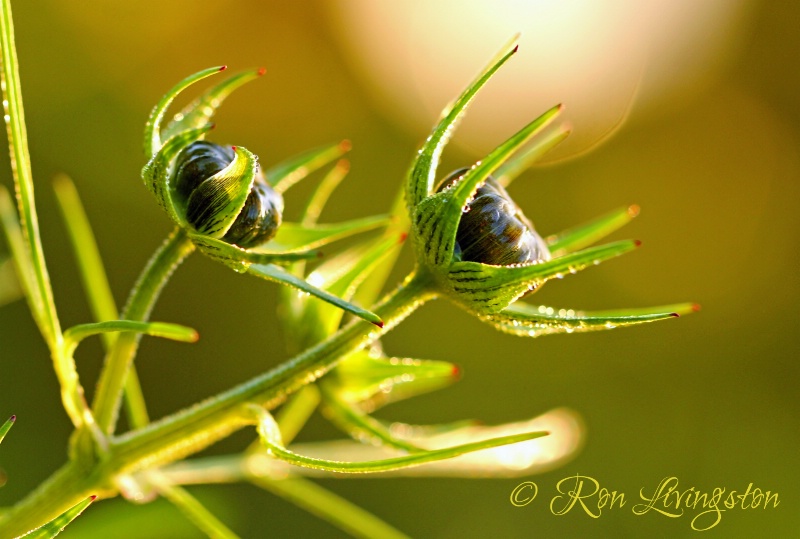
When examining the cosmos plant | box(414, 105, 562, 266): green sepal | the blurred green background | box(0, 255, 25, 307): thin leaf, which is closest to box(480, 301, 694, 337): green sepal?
the cosmos plant

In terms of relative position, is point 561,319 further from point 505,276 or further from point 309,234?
point 309,234

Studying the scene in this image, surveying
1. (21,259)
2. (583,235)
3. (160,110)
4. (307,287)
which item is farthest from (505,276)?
(21,259)

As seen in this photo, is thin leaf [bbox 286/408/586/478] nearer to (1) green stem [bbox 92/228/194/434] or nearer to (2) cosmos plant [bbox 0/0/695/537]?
(2) cosmos plant [bbox 0/0/695/537]

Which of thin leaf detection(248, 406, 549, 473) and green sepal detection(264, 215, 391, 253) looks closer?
thin leaf detection(248, 406, 549, 473)

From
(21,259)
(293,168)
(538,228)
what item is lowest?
(538,228)

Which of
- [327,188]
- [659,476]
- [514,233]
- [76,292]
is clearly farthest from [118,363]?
[659,476]

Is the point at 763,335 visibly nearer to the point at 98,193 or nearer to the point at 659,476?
the point at 659,476
